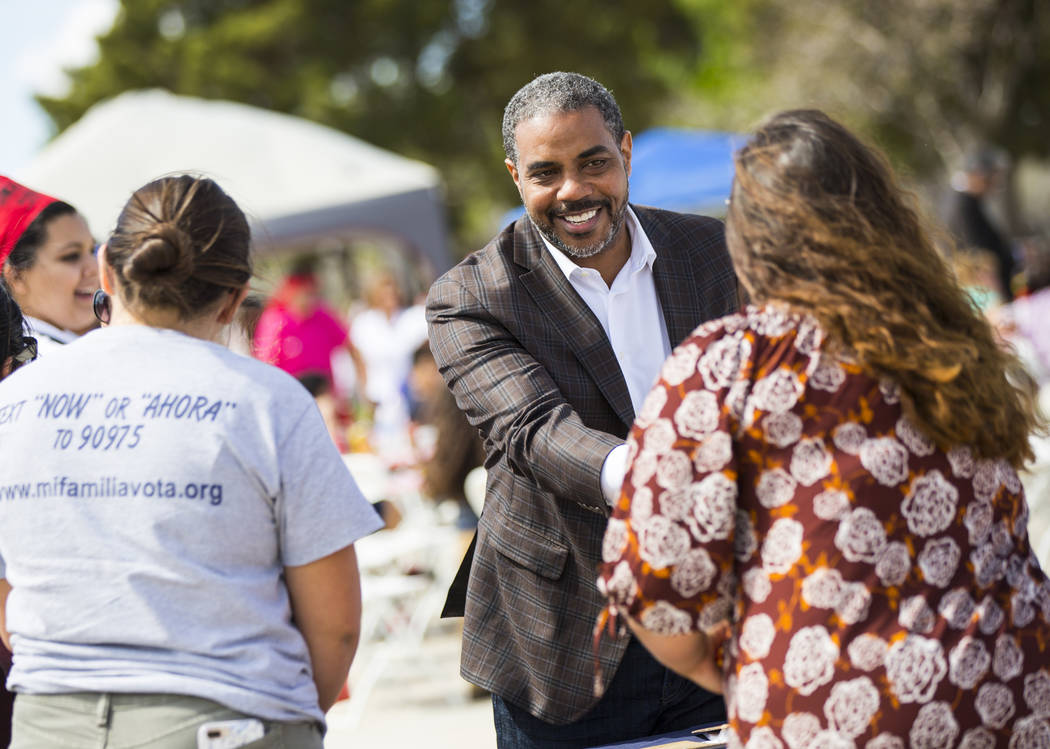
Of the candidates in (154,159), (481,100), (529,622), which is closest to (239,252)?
(529,622)

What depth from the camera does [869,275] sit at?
1.80 meters

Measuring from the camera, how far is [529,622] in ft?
8.48

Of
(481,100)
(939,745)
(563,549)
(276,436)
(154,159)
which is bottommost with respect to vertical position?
(939,745)

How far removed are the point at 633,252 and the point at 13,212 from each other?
5.15 ft

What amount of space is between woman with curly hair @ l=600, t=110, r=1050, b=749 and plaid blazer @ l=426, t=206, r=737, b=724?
2.10 ft

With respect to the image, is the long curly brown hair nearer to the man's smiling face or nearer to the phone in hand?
the man's smiling face

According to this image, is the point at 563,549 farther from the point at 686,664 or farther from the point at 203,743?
the point at 203,743

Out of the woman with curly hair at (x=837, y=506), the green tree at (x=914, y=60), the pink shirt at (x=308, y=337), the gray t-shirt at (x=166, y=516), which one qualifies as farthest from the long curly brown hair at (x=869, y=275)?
the green tree at (x=914, y=60)

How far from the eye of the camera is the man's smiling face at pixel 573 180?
270 centimetres

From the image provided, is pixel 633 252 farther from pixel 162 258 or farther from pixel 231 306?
pixel 162 258

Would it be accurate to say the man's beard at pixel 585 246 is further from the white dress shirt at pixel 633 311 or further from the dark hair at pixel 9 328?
the dark hair at pixel 9 328

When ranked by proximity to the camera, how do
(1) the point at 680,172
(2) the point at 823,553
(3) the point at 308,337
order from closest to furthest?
(2) the point at 823,553, (1) the point at 680,172, (3) the point at 308,337

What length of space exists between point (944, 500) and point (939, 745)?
0.34m

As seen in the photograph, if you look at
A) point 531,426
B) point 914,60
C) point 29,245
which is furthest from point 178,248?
point 914,60
